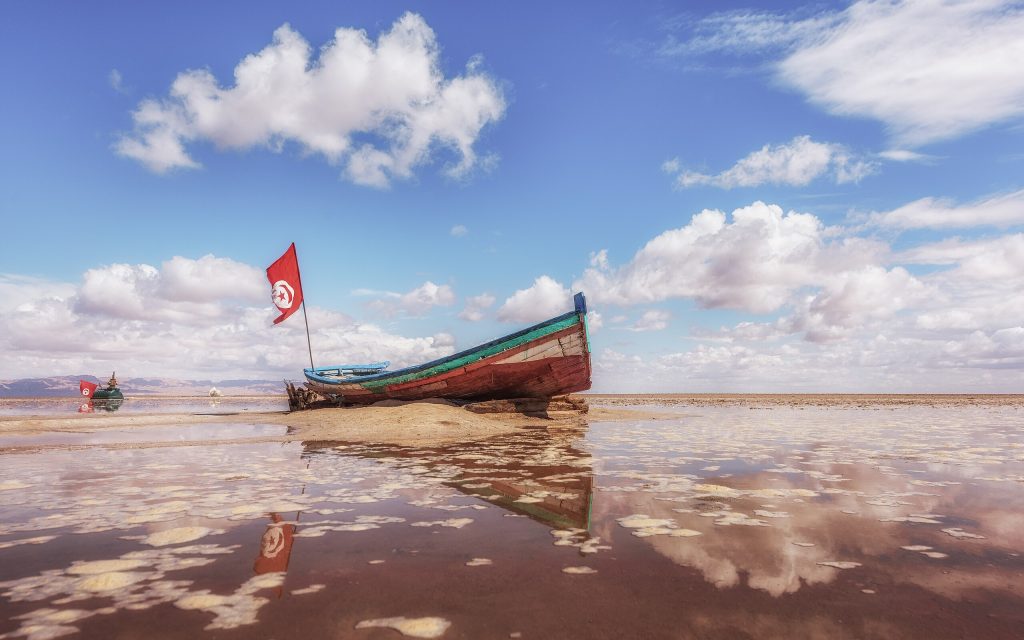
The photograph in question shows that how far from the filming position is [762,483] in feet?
20.7

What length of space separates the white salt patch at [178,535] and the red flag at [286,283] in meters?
15.6

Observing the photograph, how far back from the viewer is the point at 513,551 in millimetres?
3707

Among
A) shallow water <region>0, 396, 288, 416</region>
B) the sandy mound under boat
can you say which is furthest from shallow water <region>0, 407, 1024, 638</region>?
shallow water <region>0, 396, 288, 416</region>

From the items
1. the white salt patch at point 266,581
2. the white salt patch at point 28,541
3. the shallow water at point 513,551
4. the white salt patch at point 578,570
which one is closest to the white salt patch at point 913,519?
the shallow water at point 513,551

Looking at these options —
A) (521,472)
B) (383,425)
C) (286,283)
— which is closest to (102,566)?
(521,472)

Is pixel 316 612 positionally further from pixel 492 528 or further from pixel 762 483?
pixel 762 483

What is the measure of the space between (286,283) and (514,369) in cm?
1002

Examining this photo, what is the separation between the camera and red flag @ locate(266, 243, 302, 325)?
18.7 metres

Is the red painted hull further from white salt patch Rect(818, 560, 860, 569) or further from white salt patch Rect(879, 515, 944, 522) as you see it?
white salt patch Rect(818, 560, 860, 569)

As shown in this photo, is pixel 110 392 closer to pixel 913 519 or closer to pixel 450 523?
pixel 450 523

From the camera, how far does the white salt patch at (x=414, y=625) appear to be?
249cm

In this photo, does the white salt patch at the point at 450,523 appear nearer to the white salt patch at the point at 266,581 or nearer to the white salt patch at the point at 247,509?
the white salt patch at the point at 266,581

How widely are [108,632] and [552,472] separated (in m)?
5.26

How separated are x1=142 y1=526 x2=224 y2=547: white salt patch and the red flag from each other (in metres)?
15.6
